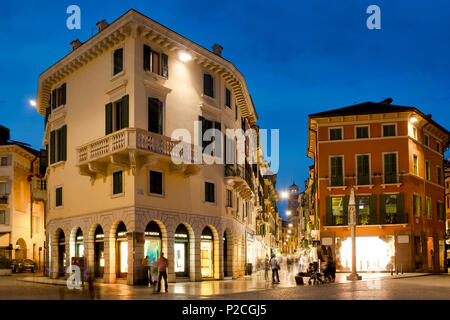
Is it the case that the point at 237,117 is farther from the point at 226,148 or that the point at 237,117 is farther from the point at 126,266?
the point at 126,266

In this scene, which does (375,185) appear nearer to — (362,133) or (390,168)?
(390,168)

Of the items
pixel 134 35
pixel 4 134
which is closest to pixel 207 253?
pixel 134 35

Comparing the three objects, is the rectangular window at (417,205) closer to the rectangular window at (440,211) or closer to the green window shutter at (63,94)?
the rectangular window at (440,211)

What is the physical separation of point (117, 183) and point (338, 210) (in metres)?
22.0

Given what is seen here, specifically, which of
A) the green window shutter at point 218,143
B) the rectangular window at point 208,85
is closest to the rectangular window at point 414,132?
the green window shutter at point 218,143

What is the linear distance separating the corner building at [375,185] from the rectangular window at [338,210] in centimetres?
8

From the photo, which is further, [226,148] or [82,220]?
[226,148]

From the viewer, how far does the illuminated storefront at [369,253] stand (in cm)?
4497

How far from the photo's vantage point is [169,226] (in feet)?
101
